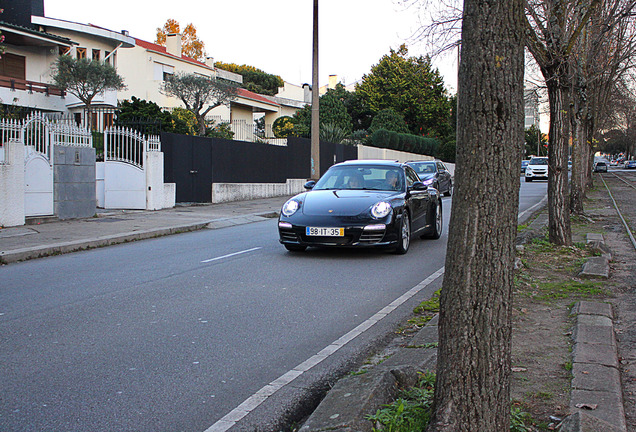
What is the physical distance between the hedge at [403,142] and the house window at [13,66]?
71.9ft

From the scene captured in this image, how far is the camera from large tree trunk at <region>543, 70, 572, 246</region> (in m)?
10.4

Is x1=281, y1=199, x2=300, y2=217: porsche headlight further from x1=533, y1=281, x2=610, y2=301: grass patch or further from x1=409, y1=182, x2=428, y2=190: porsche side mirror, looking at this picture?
x1=533, y1=281, x2=610, y2=301: grass patch

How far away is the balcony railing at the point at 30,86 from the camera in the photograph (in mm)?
27734

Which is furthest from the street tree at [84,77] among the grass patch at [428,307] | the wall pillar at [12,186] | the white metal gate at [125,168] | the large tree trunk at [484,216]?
the large tree trunk at [484,216]

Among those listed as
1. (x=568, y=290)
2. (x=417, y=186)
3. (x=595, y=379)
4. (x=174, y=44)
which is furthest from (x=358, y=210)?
(x=174, y=44)

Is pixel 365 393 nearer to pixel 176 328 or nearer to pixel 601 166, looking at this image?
pixel 176 328

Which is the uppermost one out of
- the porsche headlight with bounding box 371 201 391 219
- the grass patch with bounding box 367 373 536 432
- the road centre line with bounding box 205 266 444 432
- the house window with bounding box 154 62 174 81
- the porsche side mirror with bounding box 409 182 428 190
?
the house window with bounding box 154 62 174 81

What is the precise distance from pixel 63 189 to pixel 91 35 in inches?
803

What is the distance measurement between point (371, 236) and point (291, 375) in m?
5.28

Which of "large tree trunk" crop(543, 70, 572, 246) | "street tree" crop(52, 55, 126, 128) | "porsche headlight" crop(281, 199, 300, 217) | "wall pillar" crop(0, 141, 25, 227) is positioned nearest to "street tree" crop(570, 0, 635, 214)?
"large tree trunk" crop(543, 70, 572, 246)

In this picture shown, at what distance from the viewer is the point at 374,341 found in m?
5.43

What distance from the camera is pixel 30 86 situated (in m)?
28.8

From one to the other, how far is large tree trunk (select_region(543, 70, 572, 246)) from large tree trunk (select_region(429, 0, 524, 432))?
25.8ft

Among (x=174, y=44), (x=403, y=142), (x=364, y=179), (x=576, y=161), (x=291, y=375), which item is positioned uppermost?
(x=174, y=44)
